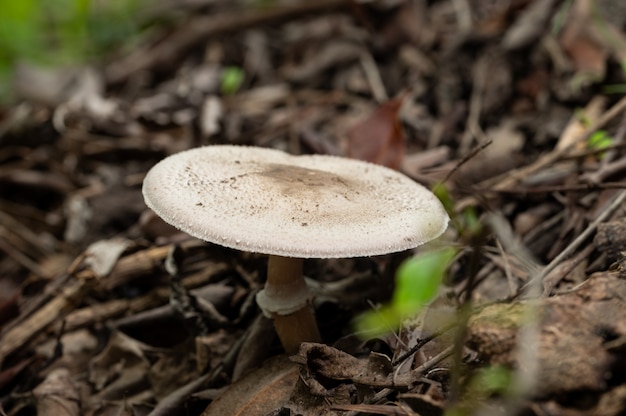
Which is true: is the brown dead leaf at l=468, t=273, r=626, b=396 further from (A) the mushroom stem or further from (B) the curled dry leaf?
(B) the curled dry leaf

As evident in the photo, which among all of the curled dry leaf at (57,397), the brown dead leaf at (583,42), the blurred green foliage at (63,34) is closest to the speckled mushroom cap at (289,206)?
the curled dry leaf at (57,397)

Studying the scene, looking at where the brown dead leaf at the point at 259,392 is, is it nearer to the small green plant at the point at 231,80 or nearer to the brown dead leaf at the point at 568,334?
the brown dead leaf at the point at 568,334

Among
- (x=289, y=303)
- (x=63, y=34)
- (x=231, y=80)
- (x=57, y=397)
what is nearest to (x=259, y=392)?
(x=289, y=303)

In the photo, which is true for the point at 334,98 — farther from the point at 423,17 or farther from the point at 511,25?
the point at 511,25

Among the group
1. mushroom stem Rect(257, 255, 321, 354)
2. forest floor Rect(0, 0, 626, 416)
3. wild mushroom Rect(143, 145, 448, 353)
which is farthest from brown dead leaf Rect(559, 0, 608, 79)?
mushroom stem Rect(257, 255, 321, 354)

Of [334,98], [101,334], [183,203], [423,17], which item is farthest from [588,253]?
[423,17]

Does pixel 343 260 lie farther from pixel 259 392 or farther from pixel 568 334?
pixel 568 334
